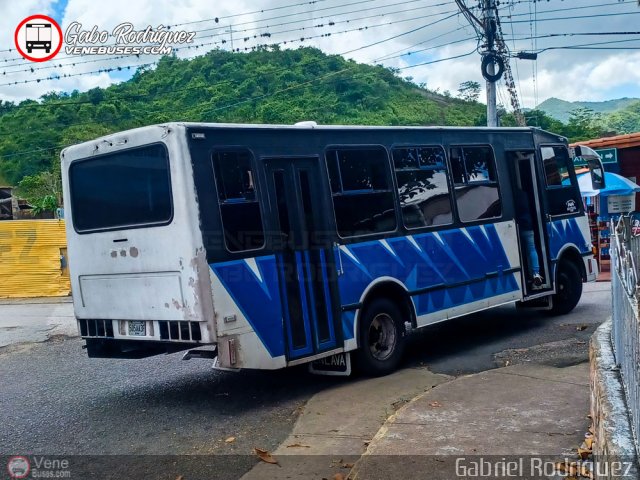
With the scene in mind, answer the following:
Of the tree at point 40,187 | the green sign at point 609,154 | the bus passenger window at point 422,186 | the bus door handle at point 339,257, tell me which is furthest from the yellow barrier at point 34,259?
the tree at point 40,187

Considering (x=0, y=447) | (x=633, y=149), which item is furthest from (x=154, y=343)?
(x=633, y=149)

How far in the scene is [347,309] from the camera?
25.1 ft

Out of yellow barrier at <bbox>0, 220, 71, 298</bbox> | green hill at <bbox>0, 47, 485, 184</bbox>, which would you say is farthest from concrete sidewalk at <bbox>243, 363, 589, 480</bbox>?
green hill at <bbox>0, 47, 485, 184</bbox>

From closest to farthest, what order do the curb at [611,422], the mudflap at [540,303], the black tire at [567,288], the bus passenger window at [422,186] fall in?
1. the curb at [611,422]
2. the bus passenger window at [422,186]
3. the mudflap at [540,303]
4. the black tire at [567,288]

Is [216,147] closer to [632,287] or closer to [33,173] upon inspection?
[632,287]

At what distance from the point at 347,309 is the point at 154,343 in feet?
6.73

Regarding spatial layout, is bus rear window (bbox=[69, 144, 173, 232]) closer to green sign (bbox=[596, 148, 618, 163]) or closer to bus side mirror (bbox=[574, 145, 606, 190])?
bus side mirror (bbox=[574, 145, 606, 190])

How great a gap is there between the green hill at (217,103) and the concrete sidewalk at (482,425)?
3717cm

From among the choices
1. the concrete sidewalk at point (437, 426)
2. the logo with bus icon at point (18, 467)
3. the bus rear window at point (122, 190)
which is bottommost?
the concrete sidewalk at point (437, 426)

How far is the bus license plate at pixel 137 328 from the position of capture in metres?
7.02

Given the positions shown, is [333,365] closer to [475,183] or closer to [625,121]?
[475,183]

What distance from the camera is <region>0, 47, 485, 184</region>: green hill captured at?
151ft

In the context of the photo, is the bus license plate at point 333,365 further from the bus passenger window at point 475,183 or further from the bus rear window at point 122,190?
the bus passenger window at point 475,183

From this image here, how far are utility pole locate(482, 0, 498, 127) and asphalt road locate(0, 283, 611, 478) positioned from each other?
11047mm
